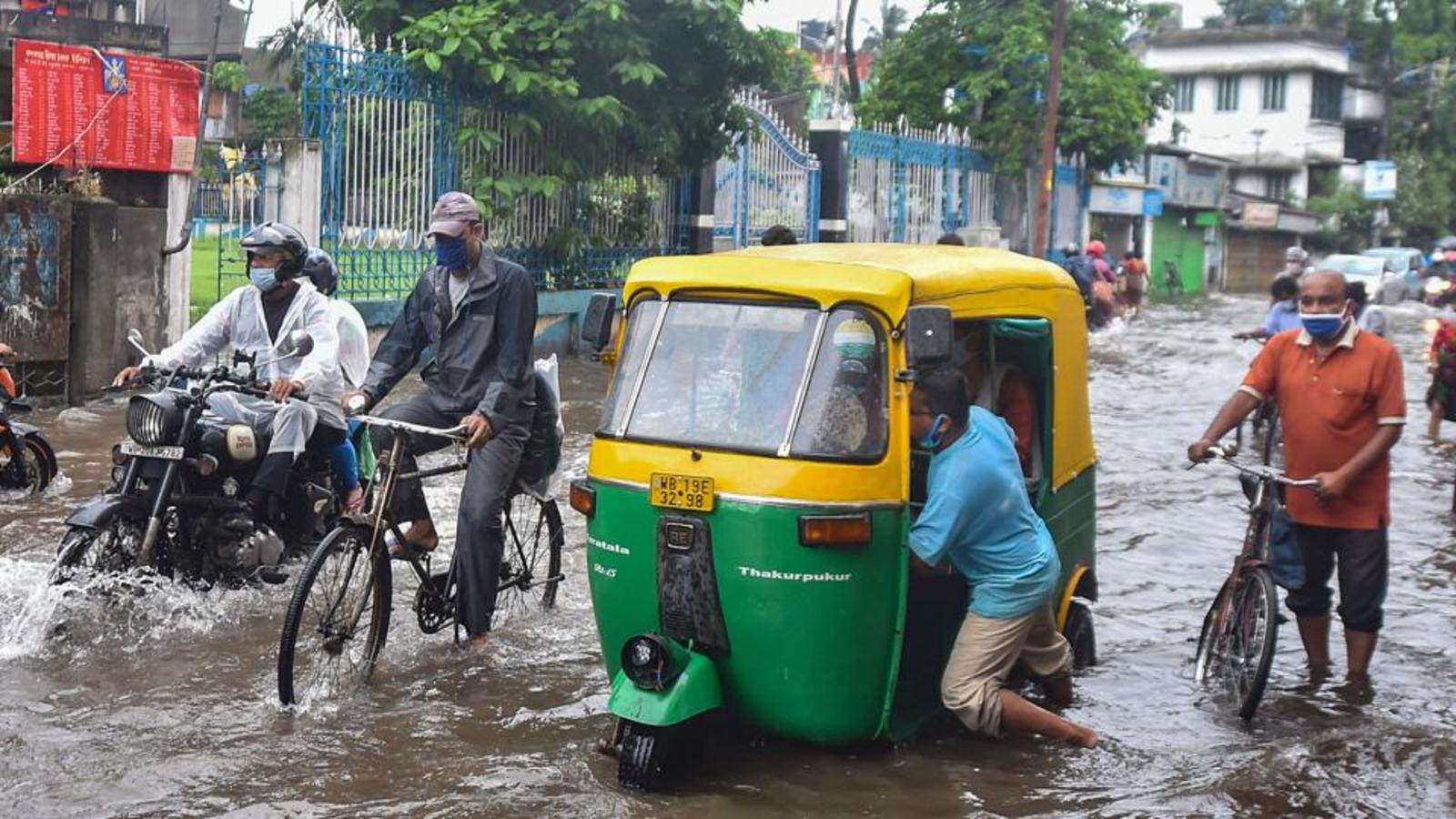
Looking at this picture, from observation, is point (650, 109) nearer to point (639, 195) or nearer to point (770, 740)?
point (639, 195)

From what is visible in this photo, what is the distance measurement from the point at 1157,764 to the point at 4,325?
949 cm

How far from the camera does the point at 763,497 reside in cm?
505

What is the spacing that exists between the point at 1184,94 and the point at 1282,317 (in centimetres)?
4762

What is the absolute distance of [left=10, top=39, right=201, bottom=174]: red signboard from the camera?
42.0 ft

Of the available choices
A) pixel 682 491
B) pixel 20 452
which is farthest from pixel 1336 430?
pixel 20 452

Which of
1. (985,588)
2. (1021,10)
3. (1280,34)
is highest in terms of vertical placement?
(1280,34)

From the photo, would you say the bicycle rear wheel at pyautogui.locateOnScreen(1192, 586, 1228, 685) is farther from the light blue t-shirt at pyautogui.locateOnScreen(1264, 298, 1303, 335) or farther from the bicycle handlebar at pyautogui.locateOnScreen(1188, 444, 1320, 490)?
the light blue t-shirt at pyautogui.locateOnScreen(1264, 298, 1303, 335)

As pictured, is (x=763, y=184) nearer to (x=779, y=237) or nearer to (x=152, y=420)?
(x=779, y=237)

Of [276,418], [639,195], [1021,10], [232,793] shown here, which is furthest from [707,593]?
[1021,10]

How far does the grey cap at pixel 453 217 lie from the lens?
6.42m

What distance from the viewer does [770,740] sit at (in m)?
5.70

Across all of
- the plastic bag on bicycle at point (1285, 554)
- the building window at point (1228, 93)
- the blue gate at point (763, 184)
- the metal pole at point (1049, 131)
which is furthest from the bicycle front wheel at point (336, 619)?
the building window at point (1228, 93)

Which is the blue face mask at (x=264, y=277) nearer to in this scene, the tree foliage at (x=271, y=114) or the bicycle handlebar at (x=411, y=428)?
the bicycle handlebar at (x=411, y=428)

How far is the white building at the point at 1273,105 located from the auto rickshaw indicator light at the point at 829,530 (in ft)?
170
